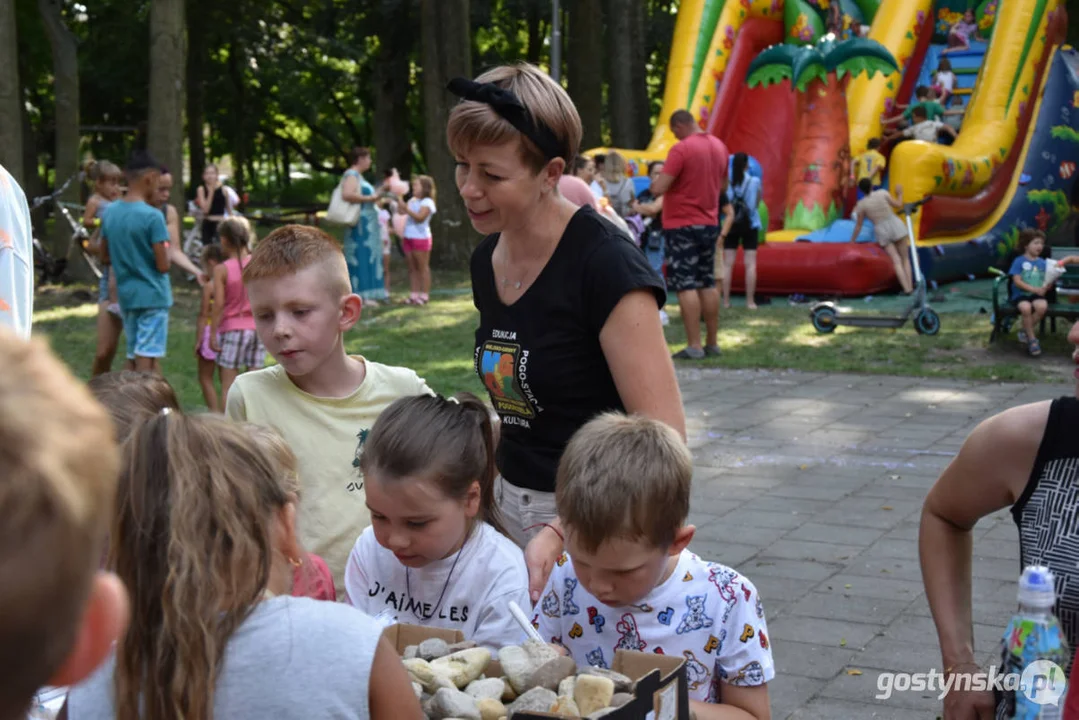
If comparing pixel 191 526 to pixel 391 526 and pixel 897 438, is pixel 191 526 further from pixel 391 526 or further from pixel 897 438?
pixel 897 438

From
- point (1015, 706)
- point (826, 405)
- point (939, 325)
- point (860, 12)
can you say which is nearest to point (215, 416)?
point (1015, 706)

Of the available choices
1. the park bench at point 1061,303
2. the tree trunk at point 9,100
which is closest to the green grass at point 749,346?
the park bench at point 1061,303

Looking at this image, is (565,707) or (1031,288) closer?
(565,707)

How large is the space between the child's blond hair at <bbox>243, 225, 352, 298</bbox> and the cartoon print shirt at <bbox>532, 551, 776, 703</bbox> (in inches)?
52.4

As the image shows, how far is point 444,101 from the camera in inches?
856

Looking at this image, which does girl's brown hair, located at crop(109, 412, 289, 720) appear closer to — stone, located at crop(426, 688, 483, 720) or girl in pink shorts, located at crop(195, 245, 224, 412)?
stone, located at crop(426, 688, 483, 720)

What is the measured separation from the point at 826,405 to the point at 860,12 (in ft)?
36.1

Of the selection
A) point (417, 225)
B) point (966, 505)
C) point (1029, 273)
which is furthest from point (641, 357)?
point (417, 225)

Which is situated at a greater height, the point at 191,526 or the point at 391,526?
the point at 191,526

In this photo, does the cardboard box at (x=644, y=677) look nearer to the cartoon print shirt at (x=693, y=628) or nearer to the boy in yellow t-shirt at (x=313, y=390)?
the cartoon print shirt at (x=693, y=628)

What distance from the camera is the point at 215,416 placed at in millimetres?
2156

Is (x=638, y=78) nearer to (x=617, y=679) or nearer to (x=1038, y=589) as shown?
(x=1038, y=589)

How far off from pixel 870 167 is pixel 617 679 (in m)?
15.4

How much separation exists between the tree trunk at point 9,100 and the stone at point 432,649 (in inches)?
525
